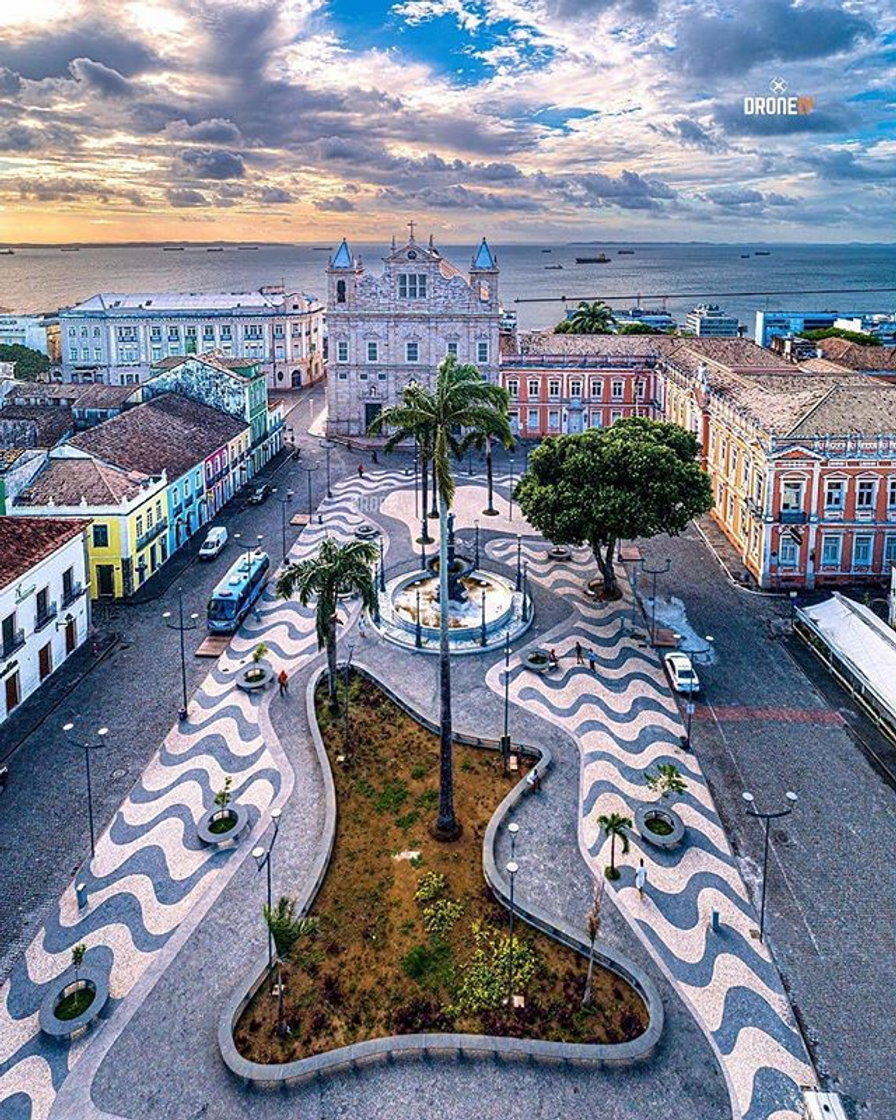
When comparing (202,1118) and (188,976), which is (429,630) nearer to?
(188,976)

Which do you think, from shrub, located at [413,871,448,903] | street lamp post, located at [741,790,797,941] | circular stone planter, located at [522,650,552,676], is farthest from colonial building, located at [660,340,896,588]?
shrub, located at [413,871,448,903]

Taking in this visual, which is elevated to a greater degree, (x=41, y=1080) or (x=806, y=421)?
(x=806, y=421)

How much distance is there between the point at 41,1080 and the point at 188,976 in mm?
3952

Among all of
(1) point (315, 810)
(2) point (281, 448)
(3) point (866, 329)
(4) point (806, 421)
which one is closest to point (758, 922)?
(1) point (315, 810)

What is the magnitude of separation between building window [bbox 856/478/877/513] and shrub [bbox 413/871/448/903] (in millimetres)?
34421

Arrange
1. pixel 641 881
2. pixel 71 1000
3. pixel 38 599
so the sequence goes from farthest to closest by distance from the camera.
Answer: pixel 38 599
pixel 641 881
pixel 71 1000

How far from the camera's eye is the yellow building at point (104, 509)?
45.6 metres

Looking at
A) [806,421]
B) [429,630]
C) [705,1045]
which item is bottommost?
[705,1045]

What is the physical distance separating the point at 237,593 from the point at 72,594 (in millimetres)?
7766

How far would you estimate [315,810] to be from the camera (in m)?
29.3

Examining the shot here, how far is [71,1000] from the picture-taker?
21.5 metres

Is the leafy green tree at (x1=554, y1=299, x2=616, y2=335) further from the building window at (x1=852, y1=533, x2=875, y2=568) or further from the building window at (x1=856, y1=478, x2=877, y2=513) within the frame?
the building window at (x1=852, y1=533, x2=875, y2=568)

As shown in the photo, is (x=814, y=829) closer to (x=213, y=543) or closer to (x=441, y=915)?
(x=441, y=915)

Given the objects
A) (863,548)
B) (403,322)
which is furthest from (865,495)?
(403,322)
